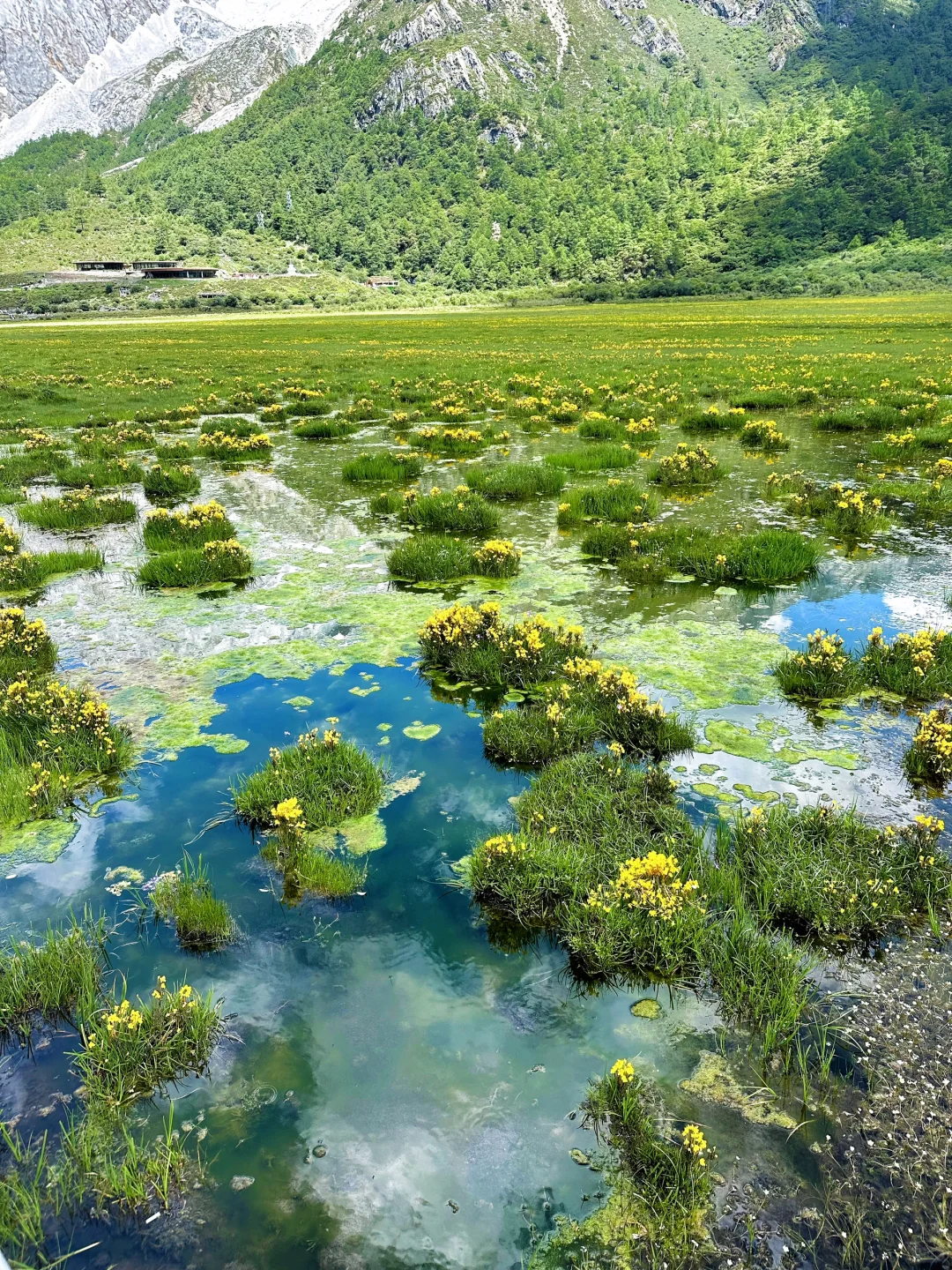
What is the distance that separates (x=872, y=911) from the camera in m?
4.40

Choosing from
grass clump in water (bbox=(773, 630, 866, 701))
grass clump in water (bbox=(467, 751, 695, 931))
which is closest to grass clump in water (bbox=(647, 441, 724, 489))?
grass clump in water (bbox=(773, 630, 866, 701))

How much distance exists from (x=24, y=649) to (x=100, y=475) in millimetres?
10913

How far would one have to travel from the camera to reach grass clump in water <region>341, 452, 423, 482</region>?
55.2 ft

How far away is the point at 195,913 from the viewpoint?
177 inches

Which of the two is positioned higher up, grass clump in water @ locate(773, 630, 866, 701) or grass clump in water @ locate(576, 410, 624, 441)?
grass clump in water @ locate(576, 410, 624, 441)

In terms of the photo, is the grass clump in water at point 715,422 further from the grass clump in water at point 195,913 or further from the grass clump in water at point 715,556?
the grass clump in water at point 195,913

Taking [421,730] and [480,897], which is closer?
[480,897]

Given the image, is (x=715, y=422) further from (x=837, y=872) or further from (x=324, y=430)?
(x=837, y=872)

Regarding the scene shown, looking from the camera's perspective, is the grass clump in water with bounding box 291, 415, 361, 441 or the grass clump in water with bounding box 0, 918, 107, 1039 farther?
the grass clump in water with bounding box 291, 415, 361, 441

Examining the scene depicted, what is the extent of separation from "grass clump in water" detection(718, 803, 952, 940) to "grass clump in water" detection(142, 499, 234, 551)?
10141 millimetres

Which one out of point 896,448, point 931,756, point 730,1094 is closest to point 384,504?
point 931,756

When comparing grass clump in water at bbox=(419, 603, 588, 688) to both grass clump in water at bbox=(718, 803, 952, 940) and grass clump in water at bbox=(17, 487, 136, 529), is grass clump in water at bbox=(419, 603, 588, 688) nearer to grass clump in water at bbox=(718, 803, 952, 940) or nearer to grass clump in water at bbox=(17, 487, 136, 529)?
grass clump in water at bbox=(718, 803, 952, 940)

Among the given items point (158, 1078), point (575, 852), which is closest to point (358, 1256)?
point (158, 1078)

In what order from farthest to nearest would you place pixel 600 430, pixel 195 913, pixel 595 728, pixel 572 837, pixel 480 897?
pixel 600 430 → pixel 595 728 → pixel 572 837 → pixel 480 897 → pixel 195 913
